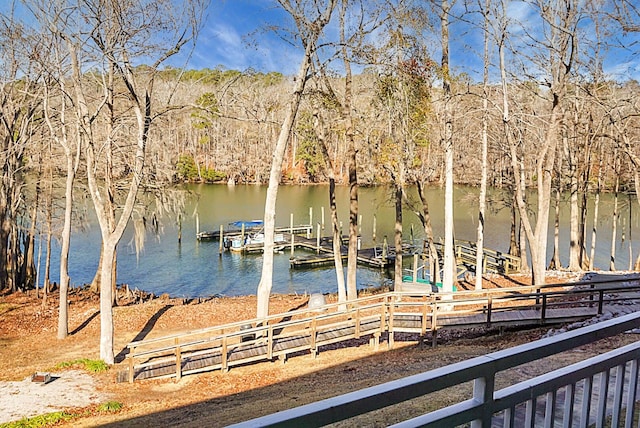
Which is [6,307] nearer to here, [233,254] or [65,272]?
[65,272]

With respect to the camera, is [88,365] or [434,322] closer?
[434,322]

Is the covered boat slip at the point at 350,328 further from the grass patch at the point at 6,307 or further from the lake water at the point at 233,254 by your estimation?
the grass patch at the point at 6,307

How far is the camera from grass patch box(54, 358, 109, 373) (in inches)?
412

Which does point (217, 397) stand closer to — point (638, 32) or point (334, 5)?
point (334, 5)

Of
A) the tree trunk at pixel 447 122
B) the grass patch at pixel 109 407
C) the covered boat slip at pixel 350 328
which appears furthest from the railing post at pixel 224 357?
the tree trunk at pixel 447 122

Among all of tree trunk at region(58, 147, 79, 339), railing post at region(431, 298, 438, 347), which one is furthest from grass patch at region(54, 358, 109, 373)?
railing post at region(431, 298, 438, 347)

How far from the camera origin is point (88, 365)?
1060cm

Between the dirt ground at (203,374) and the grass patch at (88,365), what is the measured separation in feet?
0.58

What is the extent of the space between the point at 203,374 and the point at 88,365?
290 cm

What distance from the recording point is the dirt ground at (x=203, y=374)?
738 centimetres

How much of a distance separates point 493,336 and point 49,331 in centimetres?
1255

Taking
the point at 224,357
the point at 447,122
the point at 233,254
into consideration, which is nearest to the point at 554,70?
the point at 447,122

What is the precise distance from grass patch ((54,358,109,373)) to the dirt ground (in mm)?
177

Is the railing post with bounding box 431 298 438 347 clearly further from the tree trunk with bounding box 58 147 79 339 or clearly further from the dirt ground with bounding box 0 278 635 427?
the tree trunk with bounding box 58 147 79 339
